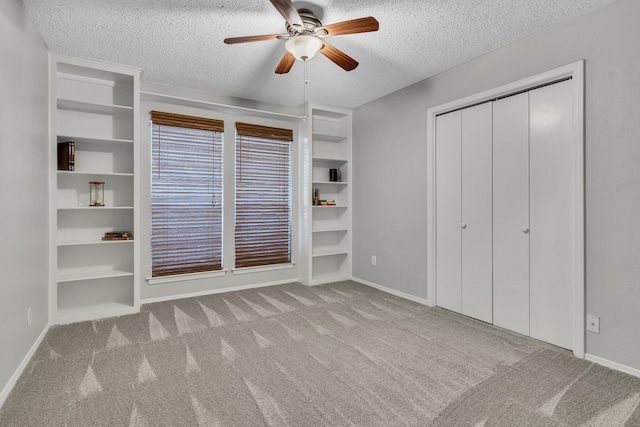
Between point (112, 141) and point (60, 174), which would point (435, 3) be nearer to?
point (112, 141)

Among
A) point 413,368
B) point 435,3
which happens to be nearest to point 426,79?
point 435,3

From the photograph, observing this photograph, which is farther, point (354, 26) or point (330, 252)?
point (330, 252)

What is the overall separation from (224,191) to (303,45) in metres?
2.40

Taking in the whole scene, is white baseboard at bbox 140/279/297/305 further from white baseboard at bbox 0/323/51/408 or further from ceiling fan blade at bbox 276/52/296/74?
ceiling fan blade at bbox 276/52/296/74

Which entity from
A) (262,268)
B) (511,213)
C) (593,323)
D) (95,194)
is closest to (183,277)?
(262,268)

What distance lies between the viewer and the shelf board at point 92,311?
312 centimetres

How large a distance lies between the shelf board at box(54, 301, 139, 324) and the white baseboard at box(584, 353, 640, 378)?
13.2ft

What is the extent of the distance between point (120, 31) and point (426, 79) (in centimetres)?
298

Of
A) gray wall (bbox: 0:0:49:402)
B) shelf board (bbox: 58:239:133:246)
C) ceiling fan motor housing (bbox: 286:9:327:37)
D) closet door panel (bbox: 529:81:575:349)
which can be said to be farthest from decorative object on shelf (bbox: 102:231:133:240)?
closet door panel (bbox: 529:81:575:349)

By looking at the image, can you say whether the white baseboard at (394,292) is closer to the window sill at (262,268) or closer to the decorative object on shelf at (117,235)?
the window sill at (262,268)

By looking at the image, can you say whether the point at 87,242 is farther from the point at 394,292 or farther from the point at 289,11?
the point at 394,292

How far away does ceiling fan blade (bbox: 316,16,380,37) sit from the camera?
2025mm

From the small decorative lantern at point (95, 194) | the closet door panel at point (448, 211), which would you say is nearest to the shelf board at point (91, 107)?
the small decorative lantern at point (95, 194)

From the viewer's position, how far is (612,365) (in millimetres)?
2225
